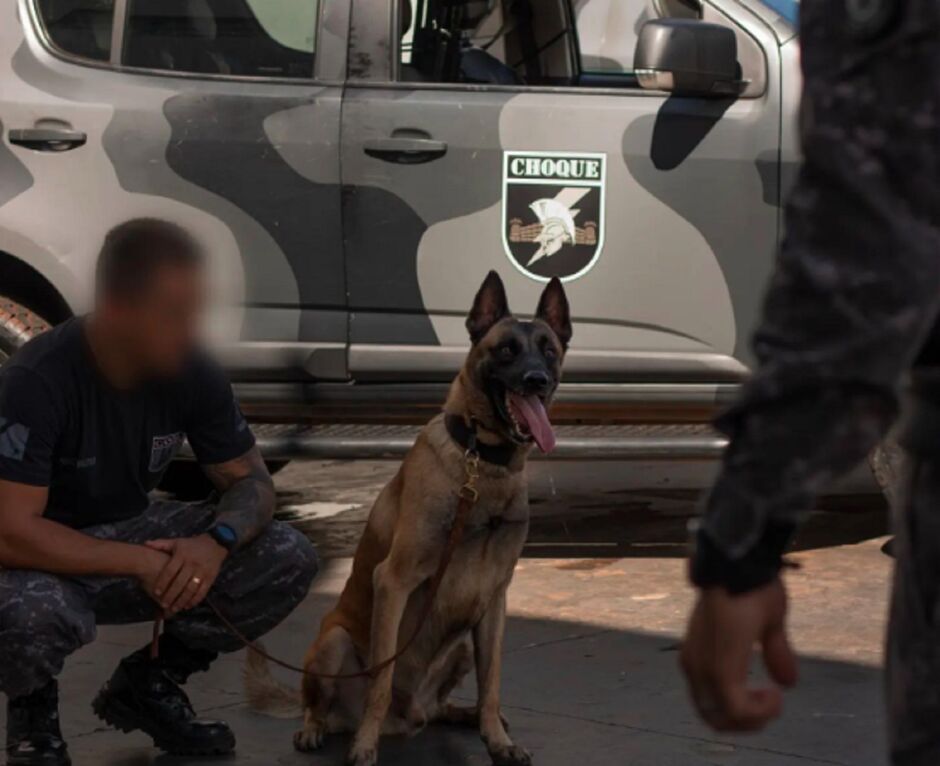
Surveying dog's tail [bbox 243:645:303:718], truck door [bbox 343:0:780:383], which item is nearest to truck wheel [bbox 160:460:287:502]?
truck door [bbox 343:0:780:383]

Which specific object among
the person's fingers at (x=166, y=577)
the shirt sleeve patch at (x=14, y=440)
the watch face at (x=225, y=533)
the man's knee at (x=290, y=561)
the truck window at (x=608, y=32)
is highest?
Result: the truck window at (x=608, y=32)

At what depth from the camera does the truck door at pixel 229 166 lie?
555 centimetres

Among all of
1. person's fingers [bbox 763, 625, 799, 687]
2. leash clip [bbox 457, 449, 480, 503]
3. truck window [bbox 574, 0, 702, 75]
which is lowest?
leash clip [bbox 457, 449, 480, 503]

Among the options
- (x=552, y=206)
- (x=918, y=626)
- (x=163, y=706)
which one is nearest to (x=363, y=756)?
(x=163, y=706)

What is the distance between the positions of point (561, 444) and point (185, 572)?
208cm

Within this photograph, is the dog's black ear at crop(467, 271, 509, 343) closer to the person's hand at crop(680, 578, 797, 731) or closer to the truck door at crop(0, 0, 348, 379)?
the truck door at crop(0, 0, 348, 379)

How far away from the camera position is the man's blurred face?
3.63 m

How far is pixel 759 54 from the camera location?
18.2 feet

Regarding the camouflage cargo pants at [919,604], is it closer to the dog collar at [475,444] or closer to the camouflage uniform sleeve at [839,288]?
the camouflage uniform sleeve at [839,288]

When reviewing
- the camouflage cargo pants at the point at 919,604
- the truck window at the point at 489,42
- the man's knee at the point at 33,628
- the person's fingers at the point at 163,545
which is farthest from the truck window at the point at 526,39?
the camouflage cargo pants at the point at 919,604

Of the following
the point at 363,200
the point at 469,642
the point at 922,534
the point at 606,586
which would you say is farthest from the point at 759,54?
the point at 922,534

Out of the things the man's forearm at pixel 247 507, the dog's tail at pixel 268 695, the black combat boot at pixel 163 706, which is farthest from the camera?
the dog's tail at pixel 268 695

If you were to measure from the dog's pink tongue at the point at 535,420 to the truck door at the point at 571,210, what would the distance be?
4.11ft

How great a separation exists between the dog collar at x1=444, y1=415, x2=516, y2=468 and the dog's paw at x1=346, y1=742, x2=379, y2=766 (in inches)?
27.9
